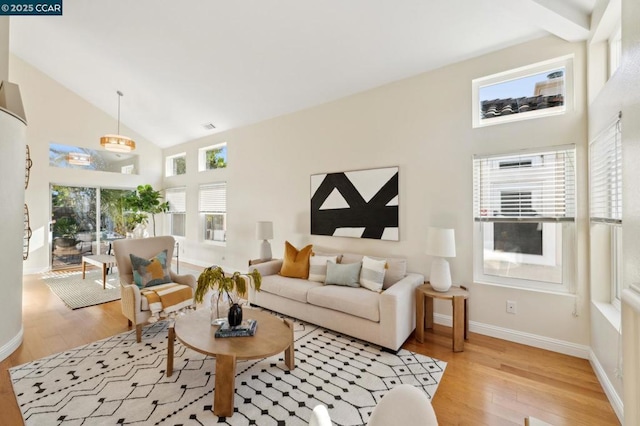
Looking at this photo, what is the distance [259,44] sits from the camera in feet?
11.6

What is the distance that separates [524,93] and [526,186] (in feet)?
3.28

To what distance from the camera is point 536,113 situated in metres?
2.84

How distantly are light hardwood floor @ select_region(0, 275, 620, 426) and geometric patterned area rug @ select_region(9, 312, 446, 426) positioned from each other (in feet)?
0.49

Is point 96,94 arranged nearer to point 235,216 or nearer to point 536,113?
point 235,216

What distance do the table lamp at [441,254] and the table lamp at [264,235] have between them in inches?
103

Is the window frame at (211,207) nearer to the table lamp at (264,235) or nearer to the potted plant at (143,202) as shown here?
the potted plant at (143,202)

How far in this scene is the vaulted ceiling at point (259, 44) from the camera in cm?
267

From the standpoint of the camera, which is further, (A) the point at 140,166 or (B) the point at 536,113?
(A) the point at 140,166

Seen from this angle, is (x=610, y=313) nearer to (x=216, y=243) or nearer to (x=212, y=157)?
(x=216, y=243)

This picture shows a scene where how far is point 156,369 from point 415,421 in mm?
2391

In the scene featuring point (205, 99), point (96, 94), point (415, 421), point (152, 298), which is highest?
point (96, 94)

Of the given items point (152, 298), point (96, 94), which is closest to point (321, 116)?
point (152, 298)

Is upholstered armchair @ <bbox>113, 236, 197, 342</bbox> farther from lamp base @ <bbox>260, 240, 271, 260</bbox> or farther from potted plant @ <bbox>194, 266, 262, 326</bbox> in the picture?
lamp base @ <bbox>260, 240, 271, 260</bbox>

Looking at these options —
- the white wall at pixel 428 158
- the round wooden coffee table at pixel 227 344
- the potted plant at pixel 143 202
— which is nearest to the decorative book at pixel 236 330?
the round wooden coffee table at pixel 227 344
